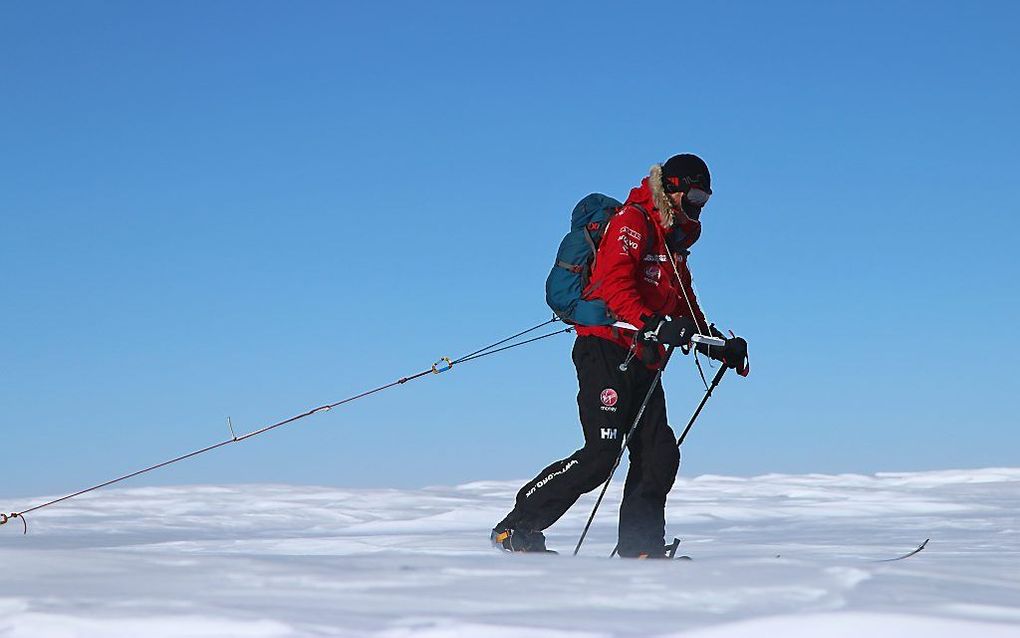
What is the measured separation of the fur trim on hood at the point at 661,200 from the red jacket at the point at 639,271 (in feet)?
0.07

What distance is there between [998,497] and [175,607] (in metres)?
11.6

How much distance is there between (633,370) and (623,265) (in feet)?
1.92

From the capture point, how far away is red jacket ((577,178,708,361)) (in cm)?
527

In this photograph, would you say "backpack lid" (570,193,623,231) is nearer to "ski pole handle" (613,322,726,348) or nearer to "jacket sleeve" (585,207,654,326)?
"jacket sleeve" (585,207,654,326)

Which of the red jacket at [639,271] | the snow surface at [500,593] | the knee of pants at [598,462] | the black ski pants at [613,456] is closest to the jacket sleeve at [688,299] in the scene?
the red jacket at [639,271]

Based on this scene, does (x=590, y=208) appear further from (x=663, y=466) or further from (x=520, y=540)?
(x=520, y=540)

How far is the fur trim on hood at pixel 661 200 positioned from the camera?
17.9ft

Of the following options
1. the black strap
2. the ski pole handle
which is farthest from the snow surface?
the black strap

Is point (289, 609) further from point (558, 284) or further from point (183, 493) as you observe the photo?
point (183, 493)

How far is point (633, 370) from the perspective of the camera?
5.52 m

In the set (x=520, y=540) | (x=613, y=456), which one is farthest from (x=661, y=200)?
(x=520, y=540)

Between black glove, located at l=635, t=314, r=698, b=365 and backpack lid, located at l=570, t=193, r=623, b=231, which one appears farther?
backpack lid, located at l=570, t=193, r=623, b=231

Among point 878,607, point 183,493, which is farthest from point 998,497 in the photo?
point 878,607

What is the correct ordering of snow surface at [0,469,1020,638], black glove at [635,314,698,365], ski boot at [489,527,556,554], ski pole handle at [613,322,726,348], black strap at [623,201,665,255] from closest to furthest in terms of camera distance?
snow surface at [0,469,1020,638]
black glove at [635,314,698,365]
ski pole handle at [613,322,726,348]
black strap at [623,201,665,255]
ski boot at [489,527,556,554]
